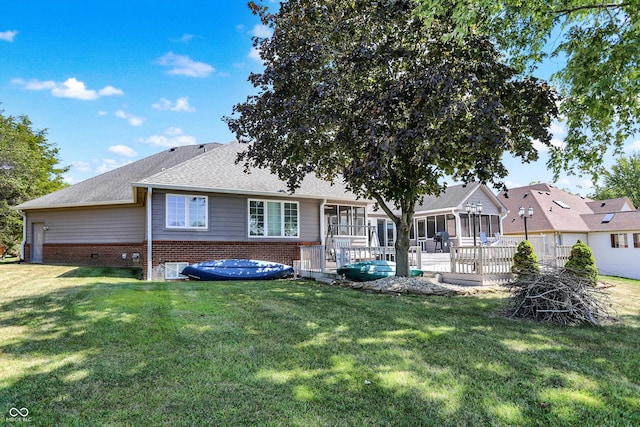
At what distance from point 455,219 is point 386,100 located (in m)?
16.9

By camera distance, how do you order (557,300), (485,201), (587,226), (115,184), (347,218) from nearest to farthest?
(557,300) < (347,218) < (115,184) < (485,201) < (587,226)

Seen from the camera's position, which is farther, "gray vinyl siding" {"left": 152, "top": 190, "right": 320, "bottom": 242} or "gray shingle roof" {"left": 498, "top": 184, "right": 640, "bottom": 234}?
"gray shingle roof" {"left": 498, "top": 184, "right": 640, "bottom": 234}

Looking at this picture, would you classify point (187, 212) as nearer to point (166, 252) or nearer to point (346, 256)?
point (166, 252)

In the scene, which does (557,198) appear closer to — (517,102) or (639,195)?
(639,195)

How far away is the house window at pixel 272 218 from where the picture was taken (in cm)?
1437

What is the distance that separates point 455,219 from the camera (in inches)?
890

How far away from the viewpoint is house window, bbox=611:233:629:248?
78.4ft

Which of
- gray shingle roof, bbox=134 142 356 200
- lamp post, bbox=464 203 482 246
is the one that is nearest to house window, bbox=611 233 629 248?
lamp post, bbox=464 203 482 246

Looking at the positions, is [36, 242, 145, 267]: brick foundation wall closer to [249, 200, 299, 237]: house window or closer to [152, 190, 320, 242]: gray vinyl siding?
[152, 190, 320, 242]: gray vinyl siding

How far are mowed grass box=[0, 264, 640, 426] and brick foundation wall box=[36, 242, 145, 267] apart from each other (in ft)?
30.2

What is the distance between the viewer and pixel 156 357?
4137 millimetres

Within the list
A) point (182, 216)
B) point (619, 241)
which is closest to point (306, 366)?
point (182, 216)

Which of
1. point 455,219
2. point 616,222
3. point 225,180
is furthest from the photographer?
point 616,222

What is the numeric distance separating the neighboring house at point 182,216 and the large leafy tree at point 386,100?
14.1ft
